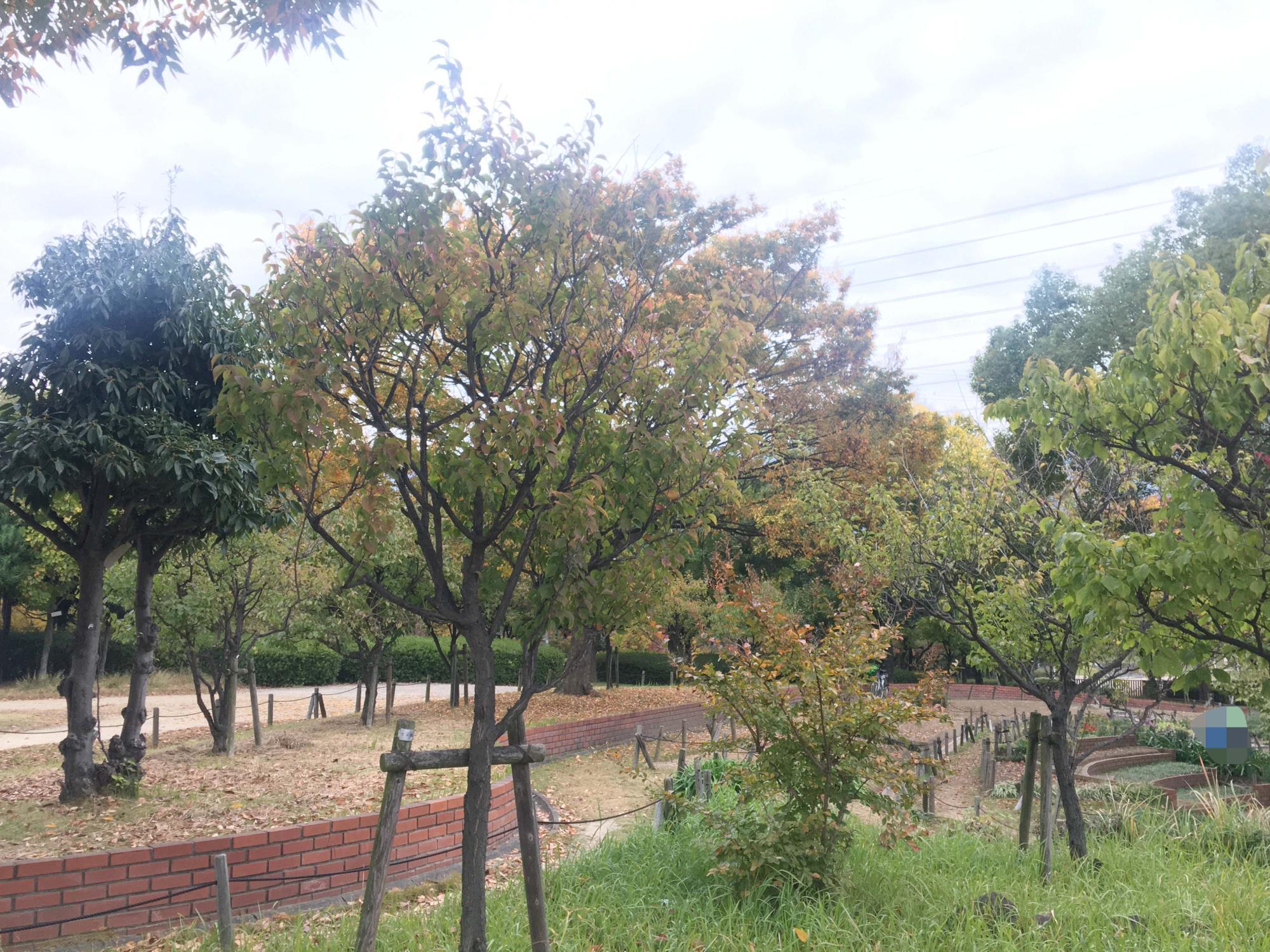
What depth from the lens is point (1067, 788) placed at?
7.23 meters

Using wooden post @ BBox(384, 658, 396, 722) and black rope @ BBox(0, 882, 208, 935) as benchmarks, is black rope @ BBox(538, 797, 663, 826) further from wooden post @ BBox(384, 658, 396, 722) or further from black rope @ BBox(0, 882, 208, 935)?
wooden post @ BBox(384, 658, 396, 722)

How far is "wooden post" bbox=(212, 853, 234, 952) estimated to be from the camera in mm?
5125

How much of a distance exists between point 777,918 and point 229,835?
12.3 feet

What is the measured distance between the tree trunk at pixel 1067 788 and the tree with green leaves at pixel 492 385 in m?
4.19

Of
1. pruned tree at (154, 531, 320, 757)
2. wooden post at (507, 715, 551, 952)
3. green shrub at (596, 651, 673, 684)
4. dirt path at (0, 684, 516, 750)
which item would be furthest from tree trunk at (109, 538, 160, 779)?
green shrub at (596, 651, 673, 684)

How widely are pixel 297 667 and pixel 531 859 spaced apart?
1054 inches

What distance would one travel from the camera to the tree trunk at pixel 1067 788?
273 inches

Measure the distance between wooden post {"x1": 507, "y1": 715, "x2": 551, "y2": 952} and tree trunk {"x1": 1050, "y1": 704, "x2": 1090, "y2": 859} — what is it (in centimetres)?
436

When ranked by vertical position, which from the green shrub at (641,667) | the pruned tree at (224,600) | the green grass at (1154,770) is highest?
the pruned tree at (224,600)

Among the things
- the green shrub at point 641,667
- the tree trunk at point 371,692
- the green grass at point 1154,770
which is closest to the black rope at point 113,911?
the tree trunk at point 371,692

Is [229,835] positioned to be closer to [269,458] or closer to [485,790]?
[485,790]

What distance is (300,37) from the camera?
5.12m

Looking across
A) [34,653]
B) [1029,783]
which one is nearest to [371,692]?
[1029,783]

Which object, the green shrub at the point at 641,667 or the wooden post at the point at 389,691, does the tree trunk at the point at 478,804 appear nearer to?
the wooden post at the point at 389,691
